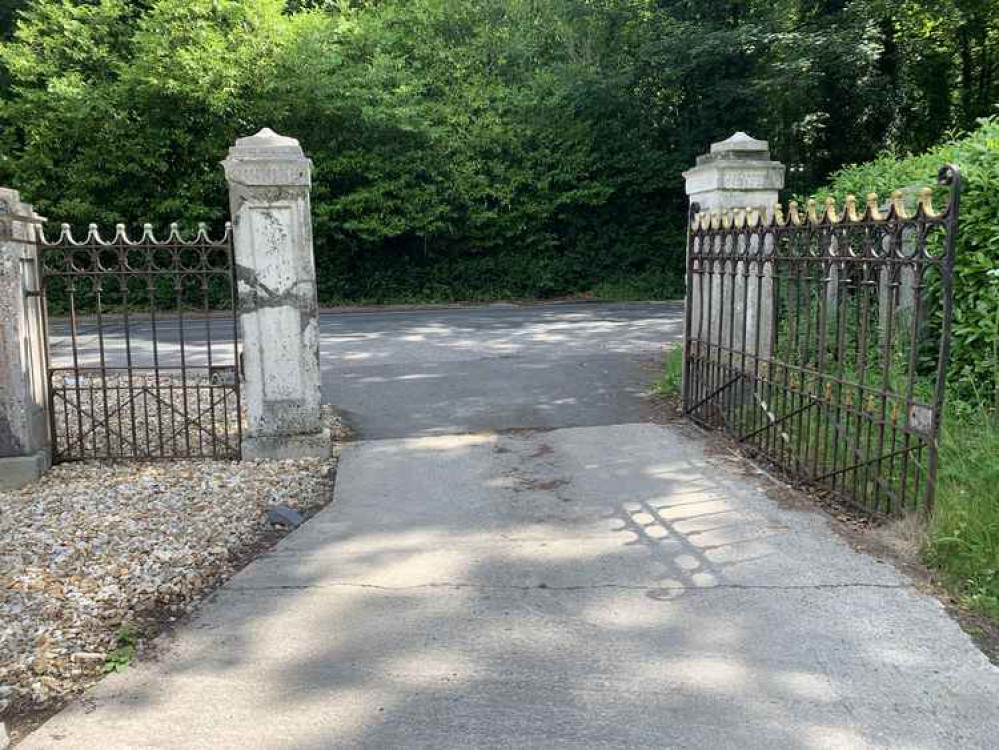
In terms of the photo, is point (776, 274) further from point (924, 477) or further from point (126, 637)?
point (126, 637)

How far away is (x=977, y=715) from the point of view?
10.2 ft

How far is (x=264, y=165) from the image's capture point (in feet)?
21.1

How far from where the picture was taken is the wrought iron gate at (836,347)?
184 inches

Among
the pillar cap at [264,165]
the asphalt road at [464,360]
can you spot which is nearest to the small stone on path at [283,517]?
the asphalt road at [464,360]

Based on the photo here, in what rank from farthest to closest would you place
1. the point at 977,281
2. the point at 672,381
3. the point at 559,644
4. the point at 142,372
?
the point at 142,372
the point at 672,381
the point at 977,281
the point at 559,644

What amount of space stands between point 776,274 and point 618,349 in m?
5.48

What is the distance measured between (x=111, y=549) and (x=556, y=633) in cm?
262

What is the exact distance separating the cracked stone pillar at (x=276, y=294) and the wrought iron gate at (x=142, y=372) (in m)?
0.15

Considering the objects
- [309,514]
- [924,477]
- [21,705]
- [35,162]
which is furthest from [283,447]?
[35,162]

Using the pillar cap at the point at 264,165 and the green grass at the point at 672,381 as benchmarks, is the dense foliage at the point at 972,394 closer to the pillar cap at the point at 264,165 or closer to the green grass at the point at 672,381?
the green grass at the point at 672,381

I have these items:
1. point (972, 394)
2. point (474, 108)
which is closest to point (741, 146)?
point (972, 394)

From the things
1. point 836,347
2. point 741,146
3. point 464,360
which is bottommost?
point 464,360

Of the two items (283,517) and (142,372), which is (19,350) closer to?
(283,517)

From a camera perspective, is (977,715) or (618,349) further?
(618,349)
